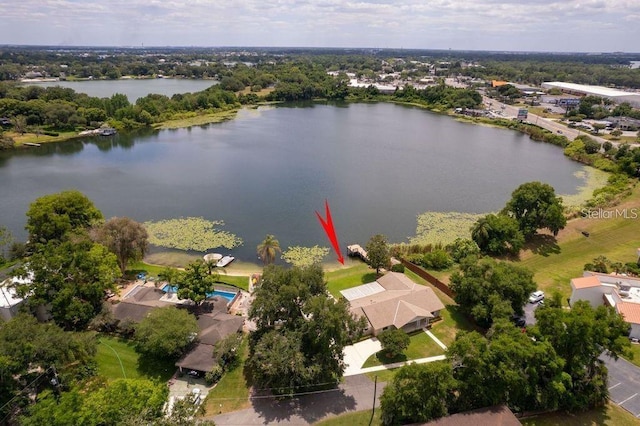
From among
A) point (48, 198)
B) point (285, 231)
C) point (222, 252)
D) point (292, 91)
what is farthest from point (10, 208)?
point (292, 91)

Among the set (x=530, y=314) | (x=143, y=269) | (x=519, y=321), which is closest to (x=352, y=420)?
(x=519, y=321)

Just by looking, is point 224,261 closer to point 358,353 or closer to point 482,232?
point 358,353

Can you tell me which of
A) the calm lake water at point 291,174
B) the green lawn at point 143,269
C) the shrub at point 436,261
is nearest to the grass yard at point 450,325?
the shrub at point 436,261

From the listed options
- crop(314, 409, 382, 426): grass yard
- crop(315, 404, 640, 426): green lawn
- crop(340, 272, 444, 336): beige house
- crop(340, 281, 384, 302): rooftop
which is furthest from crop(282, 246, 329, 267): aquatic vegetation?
crop(315, 404, 640, 426): green lawn

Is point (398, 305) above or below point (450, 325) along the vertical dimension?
above

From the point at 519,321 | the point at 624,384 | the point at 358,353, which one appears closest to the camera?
the point at 624,384

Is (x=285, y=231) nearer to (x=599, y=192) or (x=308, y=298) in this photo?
(x=308, y=298)
